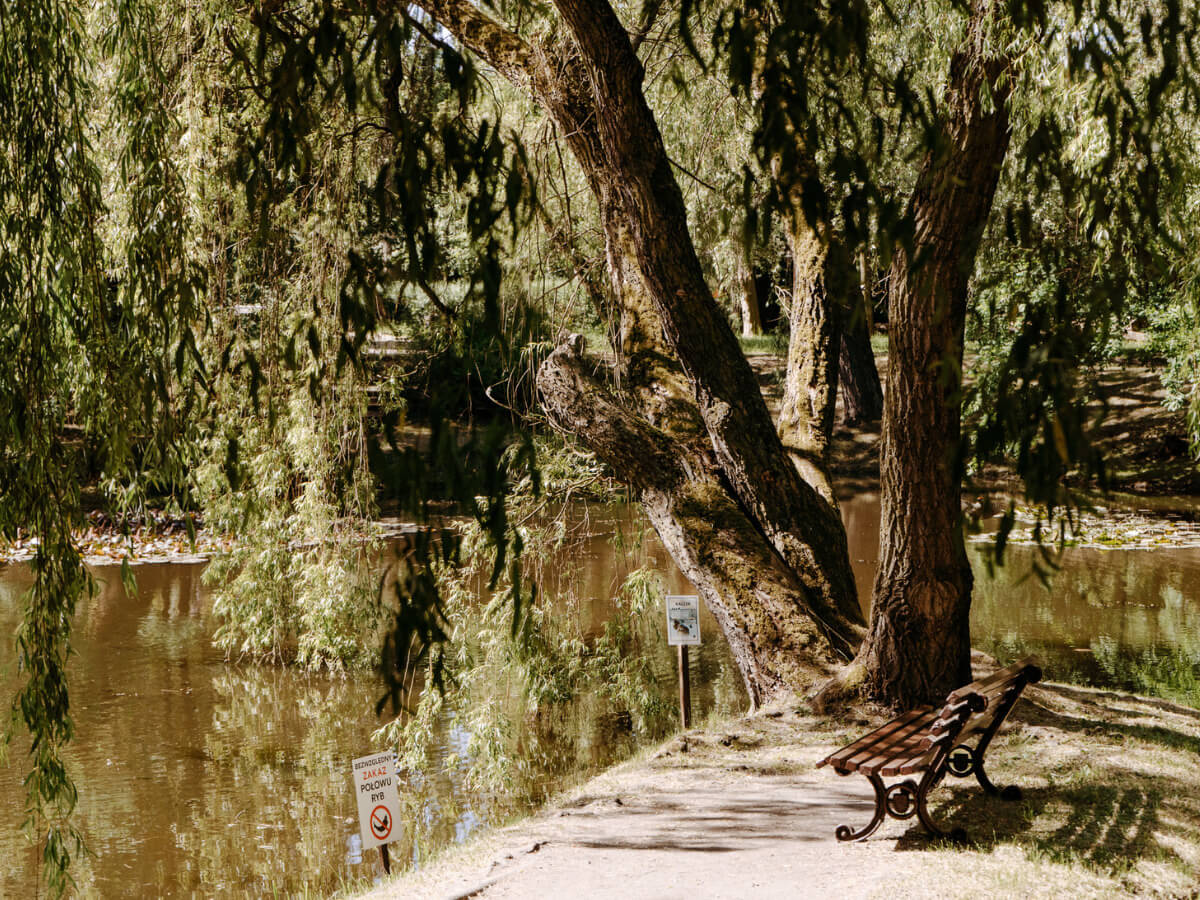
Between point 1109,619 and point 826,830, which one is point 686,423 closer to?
point 826,830

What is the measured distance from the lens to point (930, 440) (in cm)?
626

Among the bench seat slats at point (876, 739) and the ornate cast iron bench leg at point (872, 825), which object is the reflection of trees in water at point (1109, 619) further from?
the ornate cast iron bench leg at point (872, 825)

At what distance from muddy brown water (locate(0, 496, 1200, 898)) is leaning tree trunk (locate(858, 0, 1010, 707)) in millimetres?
1620

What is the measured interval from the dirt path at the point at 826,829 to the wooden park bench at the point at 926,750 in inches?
5.1

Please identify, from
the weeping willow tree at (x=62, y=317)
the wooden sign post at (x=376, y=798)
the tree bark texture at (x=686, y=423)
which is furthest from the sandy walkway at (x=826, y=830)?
the weeping willow tree at (x=62, y=317)

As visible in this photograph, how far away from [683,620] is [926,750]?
11.9 ft

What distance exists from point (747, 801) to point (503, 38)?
5.27 metres

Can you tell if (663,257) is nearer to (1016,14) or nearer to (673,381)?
(673,381)

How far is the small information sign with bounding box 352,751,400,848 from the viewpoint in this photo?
19.2 feet

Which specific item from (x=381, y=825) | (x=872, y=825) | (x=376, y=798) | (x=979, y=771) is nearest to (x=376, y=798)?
(x=376, y=798)

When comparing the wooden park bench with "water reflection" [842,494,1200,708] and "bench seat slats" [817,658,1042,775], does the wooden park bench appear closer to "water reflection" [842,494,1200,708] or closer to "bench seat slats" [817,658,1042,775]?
"bench seat slats" [817,658,1042,775]

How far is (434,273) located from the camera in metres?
2.28

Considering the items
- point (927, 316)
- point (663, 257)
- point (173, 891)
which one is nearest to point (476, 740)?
point (173, 891)

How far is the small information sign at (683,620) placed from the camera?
822 centimetres
